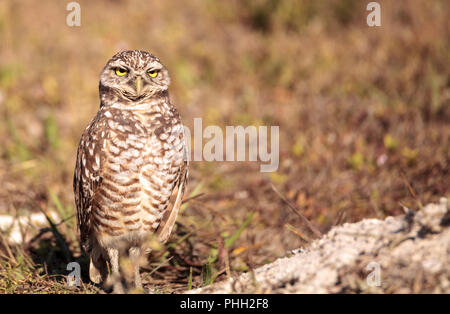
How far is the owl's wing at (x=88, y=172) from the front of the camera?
9.22 feet

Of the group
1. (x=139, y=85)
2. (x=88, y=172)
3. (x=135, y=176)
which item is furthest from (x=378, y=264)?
(x=88, y=172)

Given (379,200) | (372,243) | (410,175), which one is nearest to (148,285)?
(372,243)

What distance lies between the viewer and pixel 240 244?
3.84m

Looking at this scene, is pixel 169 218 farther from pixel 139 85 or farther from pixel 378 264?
pixel 378 264

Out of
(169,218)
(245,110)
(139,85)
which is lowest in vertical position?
(169,218)

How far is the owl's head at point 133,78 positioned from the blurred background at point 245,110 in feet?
2.92

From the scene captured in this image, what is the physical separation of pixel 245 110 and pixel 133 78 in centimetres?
318

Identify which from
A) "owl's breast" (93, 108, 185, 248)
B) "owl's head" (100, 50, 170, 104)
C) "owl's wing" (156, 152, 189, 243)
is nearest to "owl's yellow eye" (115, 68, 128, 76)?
"owl's head" (100, 50, 170, 104)

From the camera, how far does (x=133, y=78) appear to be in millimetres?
2758

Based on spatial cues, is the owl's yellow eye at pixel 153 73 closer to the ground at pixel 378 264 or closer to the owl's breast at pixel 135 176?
the owl's breast at pixel 135 176

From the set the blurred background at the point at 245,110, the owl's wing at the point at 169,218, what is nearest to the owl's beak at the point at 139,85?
the owl's wing at the point at 169,218

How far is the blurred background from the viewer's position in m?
3.73

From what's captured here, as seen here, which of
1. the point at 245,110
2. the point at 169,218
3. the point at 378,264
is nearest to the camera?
the point at 378,264

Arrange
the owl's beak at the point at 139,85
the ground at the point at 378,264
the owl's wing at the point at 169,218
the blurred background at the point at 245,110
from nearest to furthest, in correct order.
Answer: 1. the ground at the point at 378,264
2. the owl's beak at the point at 139,85
3. the owl's wing at the point at 169,218
4. the blurred background at the point at 245,110
